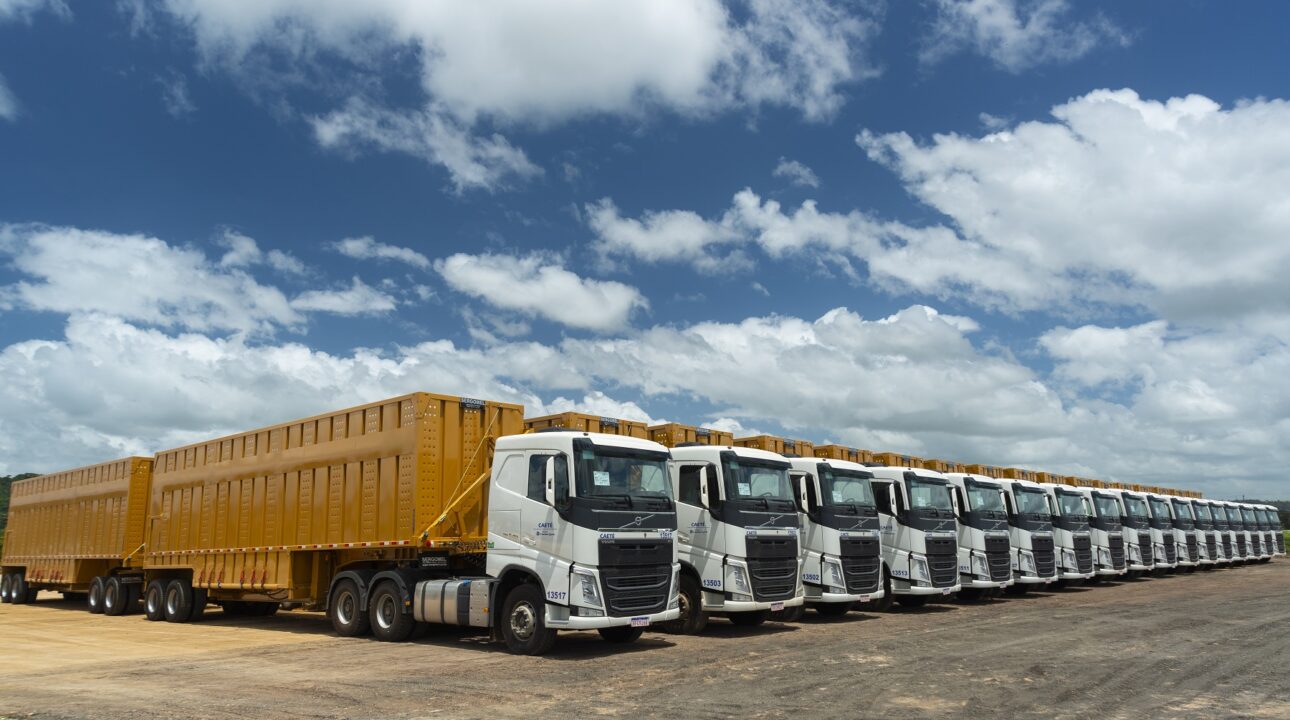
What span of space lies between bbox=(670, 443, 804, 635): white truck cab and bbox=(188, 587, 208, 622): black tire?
1244 centimetres

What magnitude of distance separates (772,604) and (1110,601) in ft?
35.4

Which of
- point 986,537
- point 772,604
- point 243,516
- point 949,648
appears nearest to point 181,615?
point 243,516

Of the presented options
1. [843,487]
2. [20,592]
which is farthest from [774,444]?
[20,592]

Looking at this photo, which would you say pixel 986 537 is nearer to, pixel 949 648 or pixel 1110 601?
pixel 1110 601

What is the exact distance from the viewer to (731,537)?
14.6 metres

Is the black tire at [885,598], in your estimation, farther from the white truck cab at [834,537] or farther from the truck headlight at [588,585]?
the truck headlight at [588,585]

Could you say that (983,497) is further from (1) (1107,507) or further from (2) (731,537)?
(2) (731,537)

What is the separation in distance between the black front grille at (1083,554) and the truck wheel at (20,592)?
108ft

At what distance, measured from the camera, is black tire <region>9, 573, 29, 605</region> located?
30.5m

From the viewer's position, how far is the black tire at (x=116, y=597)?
23.9 m

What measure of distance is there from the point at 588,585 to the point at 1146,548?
25148mm

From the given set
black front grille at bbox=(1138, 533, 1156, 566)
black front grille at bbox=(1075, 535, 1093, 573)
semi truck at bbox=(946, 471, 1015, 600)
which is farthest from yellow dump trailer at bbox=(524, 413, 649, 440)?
black front grille at bbox=(1138, 533, 1156, 566)

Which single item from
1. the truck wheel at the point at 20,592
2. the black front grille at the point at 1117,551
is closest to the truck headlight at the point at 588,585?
the black front grille at the point at 1117,551

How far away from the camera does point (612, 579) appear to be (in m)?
12.4
